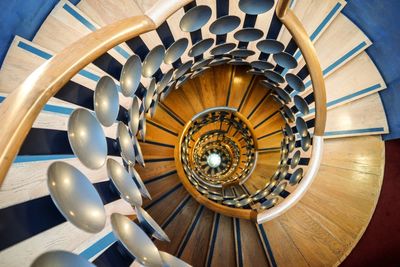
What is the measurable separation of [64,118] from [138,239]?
0.84m

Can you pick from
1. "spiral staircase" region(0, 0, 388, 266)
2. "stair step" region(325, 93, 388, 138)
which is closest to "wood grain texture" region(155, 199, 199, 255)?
"spiral staircase" region(0, 0, 388, 266)

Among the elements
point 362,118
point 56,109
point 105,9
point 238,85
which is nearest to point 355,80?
point 362,118

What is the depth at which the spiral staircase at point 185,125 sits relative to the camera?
951mm

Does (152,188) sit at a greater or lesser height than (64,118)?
lesser

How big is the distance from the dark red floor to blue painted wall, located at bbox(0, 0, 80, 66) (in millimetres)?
3291

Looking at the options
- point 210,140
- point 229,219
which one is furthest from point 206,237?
point 210,140

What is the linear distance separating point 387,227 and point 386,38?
1973 mm

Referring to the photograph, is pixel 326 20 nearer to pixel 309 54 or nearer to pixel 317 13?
pixel 317 13

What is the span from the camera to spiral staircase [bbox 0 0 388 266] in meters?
0.95

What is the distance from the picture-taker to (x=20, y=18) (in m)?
1.30

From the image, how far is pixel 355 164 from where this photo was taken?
7.97 ft

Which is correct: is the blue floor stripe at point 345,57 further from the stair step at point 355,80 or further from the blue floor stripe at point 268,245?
the blue floor stripe at point 268,245

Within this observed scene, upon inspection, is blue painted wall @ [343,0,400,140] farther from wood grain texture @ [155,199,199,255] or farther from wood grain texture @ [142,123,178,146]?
wood grain texture @ [142,123,178,146]

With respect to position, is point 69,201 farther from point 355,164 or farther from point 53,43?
point 355,164
